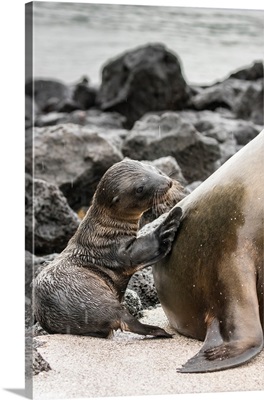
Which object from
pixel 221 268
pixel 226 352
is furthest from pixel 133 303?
pixel 226 352

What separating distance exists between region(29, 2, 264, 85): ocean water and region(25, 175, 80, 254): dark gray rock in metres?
0.91

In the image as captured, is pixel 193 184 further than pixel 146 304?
Yes

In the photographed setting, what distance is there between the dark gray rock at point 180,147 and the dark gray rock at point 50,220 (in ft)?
7.75

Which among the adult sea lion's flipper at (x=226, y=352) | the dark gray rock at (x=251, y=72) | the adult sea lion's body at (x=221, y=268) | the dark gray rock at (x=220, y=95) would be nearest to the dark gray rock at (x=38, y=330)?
the adult sea lion's body at (x=221, y=268)

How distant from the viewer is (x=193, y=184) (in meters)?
9.17

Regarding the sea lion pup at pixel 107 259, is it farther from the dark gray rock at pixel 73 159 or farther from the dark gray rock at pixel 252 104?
the dark gray rock at pixel 252 104

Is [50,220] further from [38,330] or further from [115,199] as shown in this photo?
[38,330]

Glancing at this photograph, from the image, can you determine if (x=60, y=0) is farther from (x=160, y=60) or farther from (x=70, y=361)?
(x=160, y=60)

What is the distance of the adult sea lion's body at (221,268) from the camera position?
225 inches

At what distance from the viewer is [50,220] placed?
25.7 feet

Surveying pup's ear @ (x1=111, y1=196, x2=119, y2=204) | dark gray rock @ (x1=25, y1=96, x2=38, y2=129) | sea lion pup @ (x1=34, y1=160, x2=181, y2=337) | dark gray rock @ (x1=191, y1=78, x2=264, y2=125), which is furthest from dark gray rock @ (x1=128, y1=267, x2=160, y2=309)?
dark gray rock @ (x1=191, y1=78, x2=264, y2=125)

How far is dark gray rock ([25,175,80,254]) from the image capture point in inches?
301

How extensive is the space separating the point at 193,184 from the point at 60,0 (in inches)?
132
